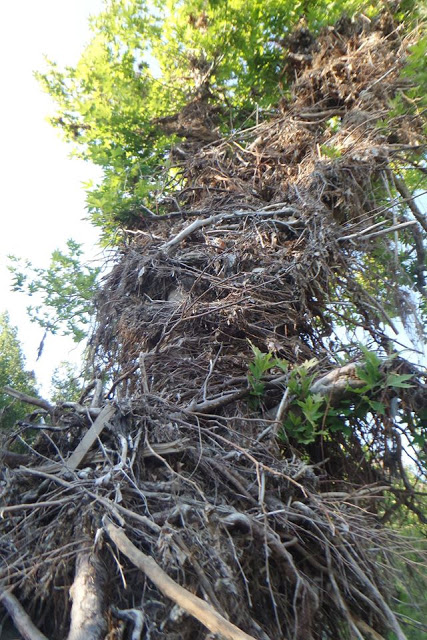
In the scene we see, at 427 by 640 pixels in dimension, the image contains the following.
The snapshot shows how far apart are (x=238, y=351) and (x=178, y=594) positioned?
2571 mm

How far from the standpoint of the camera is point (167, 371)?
3.97m

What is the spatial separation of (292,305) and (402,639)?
9.16 feet

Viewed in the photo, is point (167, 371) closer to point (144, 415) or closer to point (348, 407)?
point (144, 415)

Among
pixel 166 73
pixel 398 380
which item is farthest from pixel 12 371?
pixel 398 380

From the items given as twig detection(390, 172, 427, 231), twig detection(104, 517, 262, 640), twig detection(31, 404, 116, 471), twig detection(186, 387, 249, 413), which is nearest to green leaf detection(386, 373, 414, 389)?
twig detection(186, 387, 249, 413)

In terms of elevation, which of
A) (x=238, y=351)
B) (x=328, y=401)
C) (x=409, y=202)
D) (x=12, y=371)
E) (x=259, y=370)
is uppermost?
(x=12, y=371)

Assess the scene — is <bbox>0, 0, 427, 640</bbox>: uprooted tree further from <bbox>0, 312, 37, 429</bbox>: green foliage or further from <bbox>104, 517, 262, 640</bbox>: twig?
<bbox>0, 312, 37, 429</bbox>: green foliage

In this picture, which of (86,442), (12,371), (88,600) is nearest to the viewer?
(88,600)

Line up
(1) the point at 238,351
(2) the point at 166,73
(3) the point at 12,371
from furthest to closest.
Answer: (3) the point at 12,371, (2) the point at 166,73, (1) the point at 238,351

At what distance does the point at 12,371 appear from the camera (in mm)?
9297

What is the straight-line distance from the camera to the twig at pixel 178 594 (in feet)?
5.09

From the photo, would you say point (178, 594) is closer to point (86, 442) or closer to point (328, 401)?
point (86, 442)

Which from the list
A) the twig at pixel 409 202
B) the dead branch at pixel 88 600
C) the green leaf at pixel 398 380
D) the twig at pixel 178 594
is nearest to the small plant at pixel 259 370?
the green leaf at pixel 398 380

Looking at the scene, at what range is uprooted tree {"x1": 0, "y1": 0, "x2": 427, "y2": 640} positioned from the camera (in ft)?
7.20
